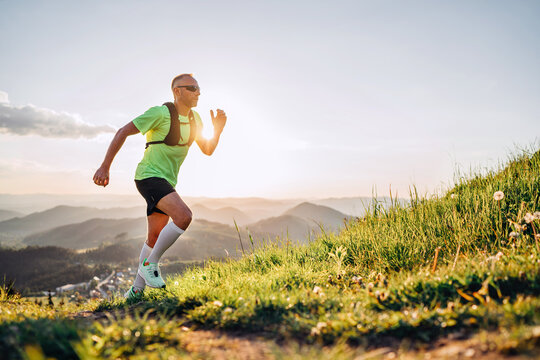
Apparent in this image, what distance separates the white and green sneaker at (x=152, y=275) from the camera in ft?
16.5

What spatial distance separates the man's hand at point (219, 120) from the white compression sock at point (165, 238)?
2.03 metres

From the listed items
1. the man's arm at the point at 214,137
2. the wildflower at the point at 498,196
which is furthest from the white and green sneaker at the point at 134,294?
the wildflower at the point at 498,196

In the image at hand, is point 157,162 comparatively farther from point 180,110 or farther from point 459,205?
point 459,205

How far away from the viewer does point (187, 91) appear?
5.46 metres

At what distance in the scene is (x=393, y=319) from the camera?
8.19ft

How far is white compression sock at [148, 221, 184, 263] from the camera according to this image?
16.4 feet

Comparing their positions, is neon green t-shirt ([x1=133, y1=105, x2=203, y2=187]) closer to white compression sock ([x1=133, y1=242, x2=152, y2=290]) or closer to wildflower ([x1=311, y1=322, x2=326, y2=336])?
white compression sock ([x1=133, y1=242, x2=152, y2=290])

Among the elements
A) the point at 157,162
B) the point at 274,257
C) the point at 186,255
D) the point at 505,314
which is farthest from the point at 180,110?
the point at 186,255

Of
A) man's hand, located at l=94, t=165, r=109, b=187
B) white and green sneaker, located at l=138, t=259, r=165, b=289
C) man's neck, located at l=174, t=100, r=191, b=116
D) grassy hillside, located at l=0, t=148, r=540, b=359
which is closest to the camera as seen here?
grassy hillside, located at l=0, t=148, r=540, b=359

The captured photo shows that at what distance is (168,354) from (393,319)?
161 cm

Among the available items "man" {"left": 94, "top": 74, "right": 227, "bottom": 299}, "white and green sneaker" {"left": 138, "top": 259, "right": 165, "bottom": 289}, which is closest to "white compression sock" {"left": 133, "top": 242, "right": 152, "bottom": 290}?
"man" {"left": 94, "top": 74, "right": 227, "bottom": 299}

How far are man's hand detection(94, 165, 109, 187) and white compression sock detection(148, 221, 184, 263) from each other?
1.07 metres

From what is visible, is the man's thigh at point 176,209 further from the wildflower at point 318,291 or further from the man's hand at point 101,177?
the wildflower at point 318,291

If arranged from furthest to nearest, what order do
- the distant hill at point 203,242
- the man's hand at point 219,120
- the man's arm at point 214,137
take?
1. the distant hill at point 203,242
2. the man's hand at point 219,120
3. the man's arm at point 214,137
